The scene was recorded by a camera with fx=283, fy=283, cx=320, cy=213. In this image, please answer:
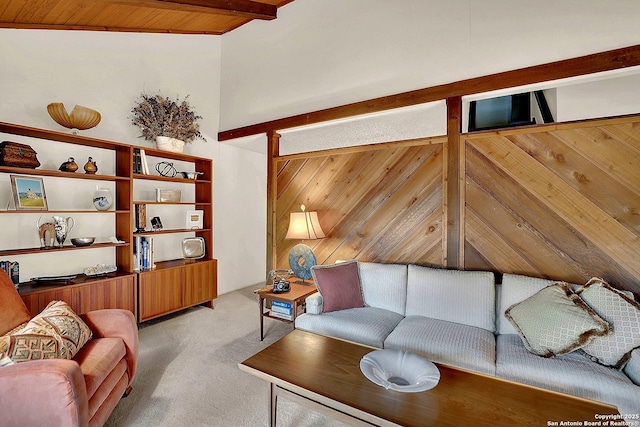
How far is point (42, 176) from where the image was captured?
8.79ft

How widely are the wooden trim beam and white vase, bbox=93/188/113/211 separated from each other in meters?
2.04

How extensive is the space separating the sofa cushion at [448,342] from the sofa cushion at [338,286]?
1.62 feet

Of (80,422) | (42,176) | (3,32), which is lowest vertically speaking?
(80,422)

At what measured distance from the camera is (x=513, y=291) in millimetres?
2176

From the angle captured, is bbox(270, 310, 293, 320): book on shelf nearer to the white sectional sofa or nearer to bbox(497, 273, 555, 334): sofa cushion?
the white sectional sofa

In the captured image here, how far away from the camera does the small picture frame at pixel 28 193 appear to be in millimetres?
2398

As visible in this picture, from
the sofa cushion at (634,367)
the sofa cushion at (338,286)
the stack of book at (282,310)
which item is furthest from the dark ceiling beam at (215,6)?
the sofa cushion at (634,367)

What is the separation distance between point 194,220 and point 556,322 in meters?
3.78

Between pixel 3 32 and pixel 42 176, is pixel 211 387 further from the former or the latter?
pixel 3 32

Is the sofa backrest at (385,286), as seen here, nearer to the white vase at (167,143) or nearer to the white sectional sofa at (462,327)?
the white sectional sofa at (462,327)

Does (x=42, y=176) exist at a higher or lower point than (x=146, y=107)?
lower

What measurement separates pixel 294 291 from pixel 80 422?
70.1 inches

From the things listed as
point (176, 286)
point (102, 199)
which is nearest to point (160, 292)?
point (176, 286)

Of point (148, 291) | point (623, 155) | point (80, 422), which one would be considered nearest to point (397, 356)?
point (80, 422)
